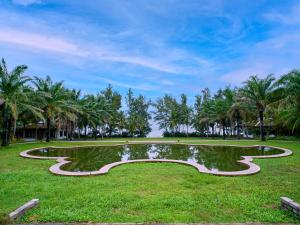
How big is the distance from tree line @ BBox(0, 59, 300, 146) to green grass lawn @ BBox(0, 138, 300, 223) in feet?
40.1

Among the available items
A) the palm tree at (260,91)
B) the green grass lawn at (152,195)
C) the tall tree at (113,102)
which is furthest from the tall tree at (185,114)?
the green grass lawn at (152,195)

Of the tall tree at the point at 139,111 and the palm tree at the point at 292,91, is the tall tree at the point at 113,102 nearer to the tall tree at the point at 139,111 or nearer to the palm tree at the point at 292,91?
the tall tree at the point at 139,111

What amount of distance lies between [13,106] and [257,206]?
58.5 feet

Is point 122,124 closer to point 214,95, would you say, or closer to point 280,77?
point 214,95

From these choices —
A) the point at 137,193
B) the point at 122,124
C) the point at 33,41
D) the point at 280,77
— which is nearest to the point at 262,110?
the point at 280,77

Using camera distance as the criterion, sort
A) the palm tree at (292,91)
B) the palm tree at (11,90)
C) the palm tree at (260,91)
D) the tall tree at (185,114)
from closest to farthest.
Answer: the palm tree at (11,90), the palm tree at (292,91), the palm tree at (260,91), the tall tree at (185,114)

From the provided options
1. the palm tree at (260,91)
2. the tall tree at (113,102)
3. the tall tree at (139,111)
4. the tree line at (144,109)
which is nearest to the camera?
the tree line at (144,109)

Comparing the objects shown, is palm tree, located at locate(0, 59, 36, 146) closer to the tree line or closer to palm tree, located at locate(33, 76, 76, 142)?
the tree line

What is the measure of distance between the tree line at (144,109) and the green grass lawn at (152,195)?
12.2 m

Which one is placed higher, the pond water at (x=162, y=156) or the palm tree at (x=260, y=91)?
the palm tree at (x=260, y=91)

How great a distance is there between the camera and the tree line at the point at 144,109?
2153 cm

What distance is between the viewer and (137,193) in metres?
7.29

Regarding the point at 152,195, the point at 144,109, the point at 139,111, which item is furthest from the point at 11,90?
A: the point at 144,109

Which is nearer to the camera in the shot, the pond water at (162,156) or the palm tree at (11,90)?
the pond water at (162,156)
